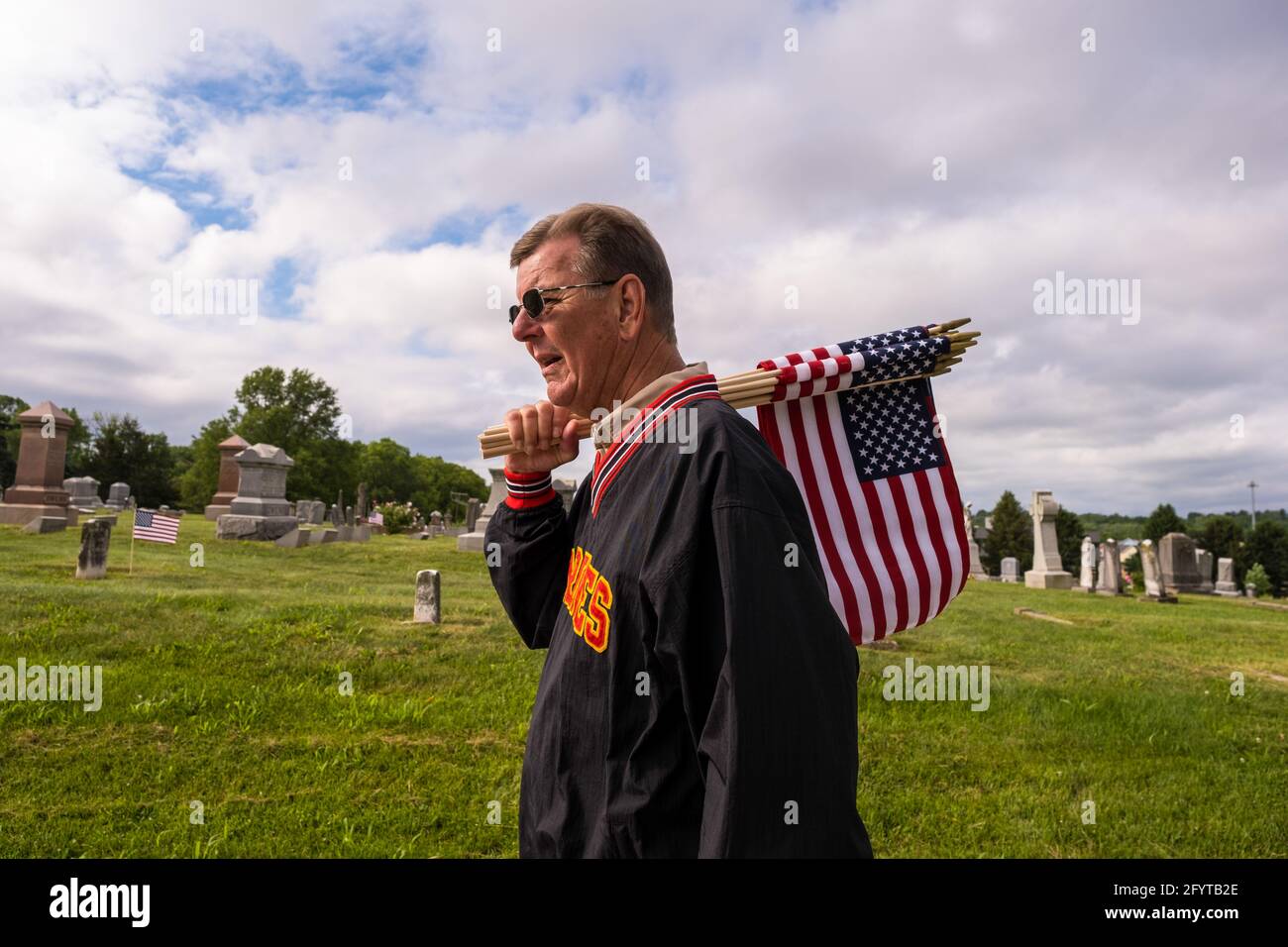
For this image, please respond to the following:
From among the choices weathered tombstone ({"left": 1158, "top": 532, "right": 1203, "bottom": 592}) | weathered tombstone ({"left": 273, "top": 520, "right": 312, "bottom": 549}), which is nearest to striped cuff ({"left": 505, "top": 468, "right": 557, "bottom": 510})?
weathered tombstone ({"left": 273, "top": 520, "right": 312, "bottom": 549})

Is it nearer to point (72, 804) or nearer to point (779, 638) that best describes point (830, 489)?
point (779, 638)

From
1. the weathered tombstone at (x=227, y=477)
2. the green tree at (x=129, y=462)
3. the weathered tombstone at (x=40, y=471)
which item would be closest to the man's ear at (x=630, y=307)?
the weathered tombstone at (x=40, y=471)

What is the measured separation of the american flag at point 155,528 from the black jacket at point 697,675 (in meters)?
14.3

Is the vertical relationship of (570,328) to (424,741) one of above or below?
above

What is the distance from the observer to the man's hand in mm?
2209

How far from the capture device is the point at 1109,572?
74.2 feet

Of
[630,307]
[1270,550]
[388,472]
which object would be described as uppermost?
[388,472]

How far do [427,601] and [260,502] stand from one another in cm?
1481

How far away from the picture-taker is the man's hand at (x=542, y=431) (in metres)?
2.21

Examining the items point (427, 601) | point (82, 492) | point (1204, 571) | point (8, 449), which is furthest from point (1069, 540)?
point (8, 449)

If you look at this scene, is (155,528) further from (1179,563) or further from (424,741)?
(1179,563)

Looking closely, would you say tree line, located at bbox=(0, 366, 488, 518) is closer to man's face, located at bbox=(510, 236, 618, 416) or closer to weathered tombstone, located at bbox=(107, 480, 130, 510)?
weathered tombstone, located at bbox=(107, 480, 130, 510)
